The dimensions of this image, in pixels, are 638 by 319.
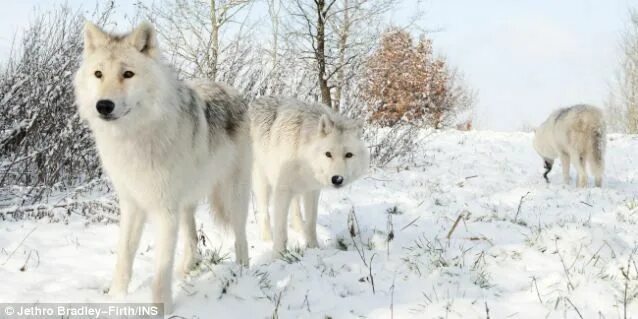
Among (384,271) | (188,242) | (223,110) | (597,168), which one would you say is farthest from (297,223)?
(597,168)

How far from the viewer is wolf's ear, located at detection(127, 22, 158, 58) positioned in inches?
129

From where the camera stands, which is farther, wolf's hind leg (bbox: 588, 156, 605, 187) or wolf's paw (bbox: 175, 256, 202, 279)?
wolf's hind leg (bbox: 588, 156, 605, 187)

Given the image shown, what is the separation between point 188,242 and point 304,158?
1455 millimetres

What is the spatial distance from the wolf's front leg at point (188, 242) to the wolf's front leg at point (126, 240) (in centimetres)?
46

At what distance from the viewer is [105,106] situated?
2906mm

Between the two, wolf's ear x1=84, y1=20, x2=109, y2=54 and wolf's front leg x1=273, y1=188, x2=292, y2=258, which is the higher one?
wolf's ear x1=84, y1=20, x2=109, y2=54

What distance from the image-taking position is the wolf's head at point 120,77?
2.97 metres

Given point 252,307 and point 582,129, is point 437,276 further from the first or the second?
point 582,129

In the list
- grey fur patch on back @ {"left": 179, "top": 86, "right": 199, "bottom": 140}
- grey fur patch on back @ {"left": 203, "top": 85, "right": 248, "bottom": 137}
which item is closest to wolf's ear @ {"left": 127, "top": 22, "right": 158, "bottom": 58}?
grey fur patch on back @ {"left": 179, "top": 86, "right": 199, "bottom": 140}

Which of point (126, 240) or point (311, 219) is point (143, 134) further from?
point (311, 219)

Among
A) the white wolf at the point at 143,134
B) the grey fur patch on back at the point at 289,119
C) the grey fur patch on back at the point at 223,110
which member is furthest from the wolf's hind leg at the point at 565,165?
the white wolf at the point at 143,134

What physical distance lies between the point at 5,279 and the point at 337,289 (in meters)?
2.32

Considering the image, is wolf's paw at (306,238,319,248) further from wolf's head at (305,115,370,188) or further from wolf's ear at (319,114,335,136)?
wolf's ear at (319,114,335,136)

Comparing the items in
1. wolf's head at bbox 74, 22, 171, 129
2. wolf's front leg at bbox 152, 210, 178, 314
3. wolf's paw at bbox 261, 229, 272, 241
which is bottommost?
wolf's paw at bbox 261, 229, 272, 241
